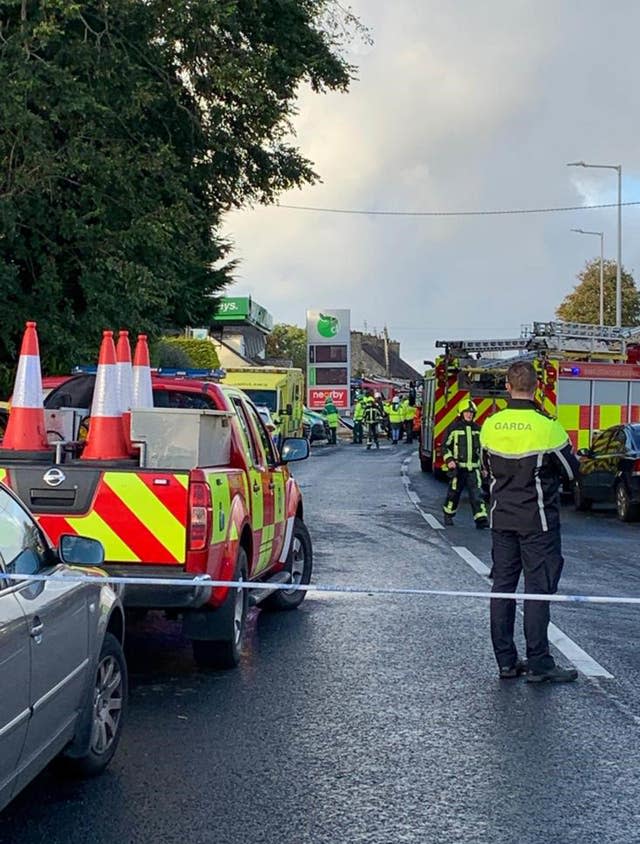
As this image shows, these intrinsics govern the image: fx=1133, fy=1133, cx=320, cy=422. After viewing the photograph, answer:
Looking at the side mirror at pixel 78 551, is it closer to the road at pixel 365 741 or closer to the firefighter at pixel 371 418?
the road at pixel 365 741

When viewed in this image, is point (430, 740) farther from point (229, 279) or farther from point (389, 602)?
point (229, 279)

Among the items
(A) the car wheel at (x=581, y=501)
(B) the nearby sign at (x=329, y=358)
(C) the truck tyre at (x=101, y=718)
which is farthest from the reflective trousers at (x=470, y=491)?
(B) the nearby sign at (x=329, y=358)

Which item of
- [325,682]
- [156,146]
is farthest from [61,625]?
[156,146]

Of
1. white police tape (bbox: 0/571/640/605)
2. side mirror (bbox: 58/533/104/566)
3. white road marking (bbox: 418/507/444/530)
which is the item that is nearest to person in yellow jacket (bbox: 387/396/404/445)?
white road marking (bbox: 418/507/444/530)

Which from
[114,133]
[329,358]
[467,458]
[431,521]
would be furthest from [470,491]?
[329,358]

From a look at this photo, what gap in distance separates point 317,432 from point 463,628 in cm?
3583

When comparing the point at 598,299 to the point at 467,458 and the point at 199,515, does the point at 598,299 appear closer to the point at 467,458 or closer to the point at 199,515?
the point at 467,458

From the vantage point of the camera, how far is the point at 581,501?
18547 millimetres

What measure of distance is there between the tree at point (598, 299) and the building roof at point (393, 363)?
58.5 m

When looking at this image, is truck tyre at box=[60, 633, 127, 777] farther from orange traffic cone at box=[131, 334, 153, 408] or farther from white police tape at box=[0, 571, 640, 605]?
orange traffic cone at box=[131, 334, 153, 408]

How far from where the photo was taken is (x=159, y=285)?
56.6 feet

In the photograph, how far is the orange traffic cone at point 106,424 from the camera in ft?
24.5

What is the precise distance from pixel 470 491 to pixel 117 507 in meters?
9.74

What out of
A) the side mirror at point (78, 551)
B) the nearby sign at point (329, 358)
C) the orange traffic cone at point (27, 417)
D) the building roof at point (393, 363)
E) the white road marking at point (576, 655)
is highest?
the building roof at point (393, 363)
